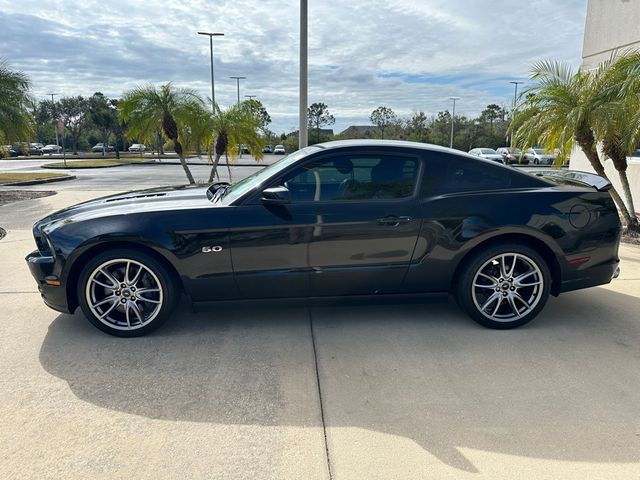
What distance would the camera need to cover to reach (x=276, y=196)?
354 cm

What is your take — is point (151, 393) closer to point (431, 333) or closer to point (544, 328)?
A: point (431, 333)

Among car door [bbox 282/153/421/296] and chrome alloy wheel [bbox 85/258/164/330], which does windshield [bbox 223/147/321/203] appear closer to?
car door [bbox 282/153/421/296]

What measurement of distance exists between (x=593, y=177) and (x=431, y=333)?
217 centimetres

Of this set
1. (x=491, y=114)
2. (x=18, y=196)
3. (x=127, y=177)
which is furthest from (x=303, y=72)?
(x=491, y=114)

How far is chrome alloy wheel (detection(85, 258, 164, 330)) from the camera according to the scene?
362 cm

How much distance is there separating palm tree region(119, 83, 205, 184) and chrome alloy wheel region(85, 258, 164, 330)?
34.2 ft

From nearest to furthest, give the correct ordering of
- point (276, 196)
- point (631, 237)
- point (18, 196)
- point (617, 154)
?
point (276, 196)
point (631, 237)
point (617, 154)
point (18, 196)

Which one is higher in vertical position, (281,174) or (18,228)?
(281,174)

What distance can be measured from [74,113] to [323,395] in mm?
60369

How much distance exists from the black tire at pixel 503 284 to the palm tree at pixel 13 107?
12.0m

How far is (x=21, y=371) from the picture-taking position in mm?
3188

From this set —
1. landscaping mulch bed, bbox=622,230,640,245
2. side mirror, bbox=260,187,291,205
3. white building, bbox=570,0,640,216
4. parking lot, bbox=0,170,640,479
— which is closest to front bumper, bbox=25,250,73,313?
parking lot, bbox=0,170,640,479

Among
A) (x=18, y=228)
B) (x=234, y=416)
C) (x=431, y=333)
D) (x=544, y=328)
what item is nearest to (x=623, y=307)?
(x=544, y=328)

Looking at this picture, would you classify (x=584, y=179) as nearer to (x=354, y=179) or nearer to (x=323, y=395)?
(x=354, y=179)
